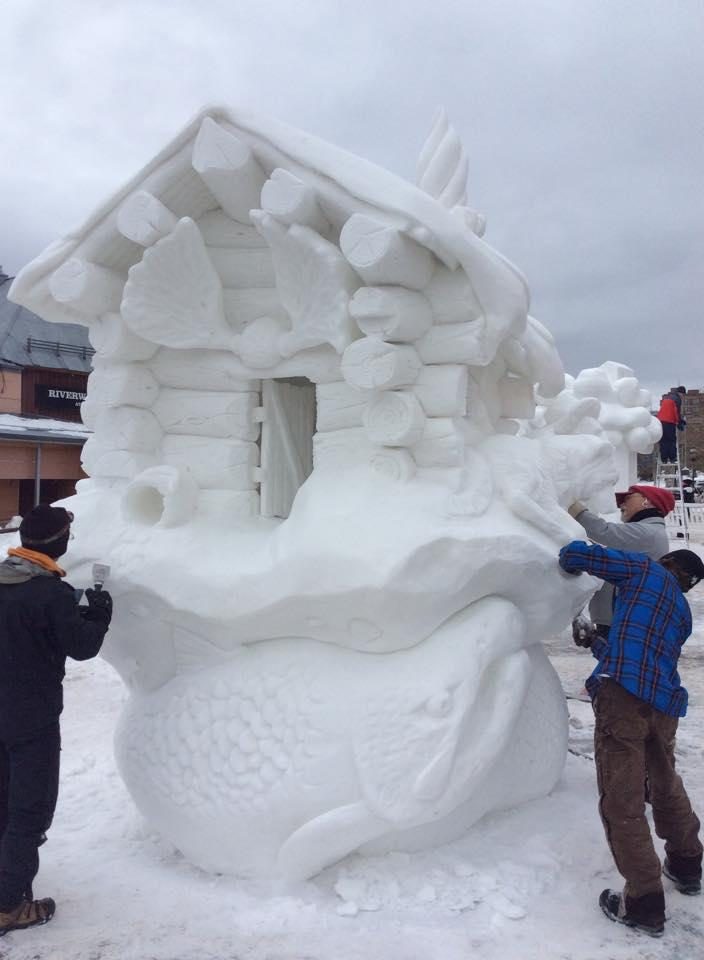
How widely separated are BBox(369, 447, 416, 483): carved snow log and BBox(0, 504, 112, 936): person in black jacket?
118 cm

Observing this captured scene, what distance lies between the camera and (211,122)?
9.34 feet

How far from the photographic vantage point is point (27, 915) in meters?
2.56

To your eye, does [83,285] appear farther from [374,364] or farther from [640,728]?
[640,728]

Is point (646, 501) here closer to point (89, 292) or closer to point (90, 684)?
point (89, 292)

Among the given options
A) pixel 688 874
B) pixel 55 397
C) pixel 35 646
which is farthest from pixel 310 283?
pixel 55 397

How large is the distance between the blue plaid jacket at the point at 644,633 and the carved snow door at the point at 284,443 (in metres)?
1.47

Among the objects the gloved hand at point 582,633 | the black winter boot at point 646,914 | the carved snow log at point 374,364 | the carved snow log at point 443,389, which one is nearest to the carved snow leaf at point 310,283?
the carved snow log at point 374,364

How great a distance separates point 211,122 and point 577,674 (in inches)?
200

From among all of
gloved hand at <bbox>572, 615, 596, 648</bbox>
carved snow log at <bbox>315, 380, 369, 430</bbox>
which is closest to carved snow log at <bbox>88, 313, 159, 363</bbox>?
carved snow log at <bbox>315, 380, 369, 430</bbox>

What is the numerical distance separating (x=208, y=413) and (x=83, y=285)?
0.73 meters

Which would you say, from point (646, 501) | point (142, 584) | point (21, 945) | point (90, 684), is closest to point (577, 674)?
point (646, 501)

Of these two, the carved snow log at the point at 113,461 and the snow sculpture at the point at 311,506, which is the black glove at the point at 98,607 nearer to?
the snow sculpture at the point at 311,506

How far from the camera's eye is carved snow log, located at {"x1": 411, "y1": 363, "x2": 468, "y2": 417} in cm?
294

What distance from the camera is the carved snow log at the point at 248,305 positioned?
327 centimetres
